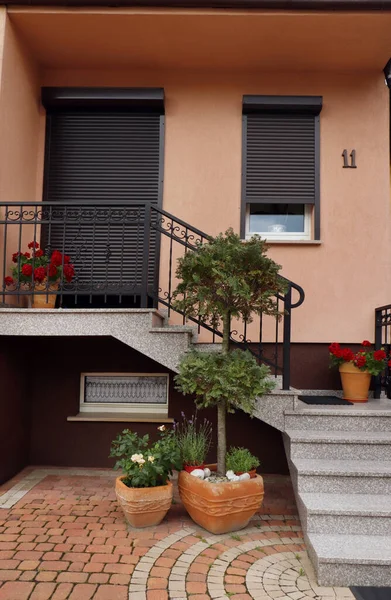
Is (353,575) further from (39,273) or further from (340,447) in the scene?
(39,273)

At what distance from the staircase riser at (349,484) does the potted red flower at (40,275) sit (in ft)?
9.69

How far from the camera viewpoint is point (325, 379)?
5301mm

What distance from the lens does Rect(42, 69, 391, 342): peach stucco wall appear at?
5.39m

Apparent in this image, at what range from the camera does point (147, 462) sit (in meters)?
3.64

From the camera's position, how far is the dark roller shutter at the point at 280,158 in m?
5.57

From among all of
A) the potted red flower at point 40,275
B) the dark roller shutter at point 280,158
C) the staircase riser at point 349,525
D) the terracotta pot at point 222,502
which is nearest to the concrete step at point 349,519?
the staircase riser at point 349,525

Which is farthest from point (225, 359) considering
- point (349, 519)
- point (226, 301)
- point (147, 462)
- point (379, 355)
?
point (379, 355)

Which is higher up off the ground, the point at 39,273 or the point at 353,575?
the point at 39,273

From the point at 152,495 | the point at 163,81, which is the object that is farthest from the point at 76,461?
the point at 163,81

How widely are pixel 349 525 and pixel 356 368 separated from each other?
6.71ft

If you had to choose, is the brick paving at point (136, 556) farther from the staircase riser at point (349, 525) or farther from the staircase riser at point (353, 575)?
the staircase riser at point (349, 525)

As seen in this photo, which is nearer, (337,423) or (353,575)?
(353,575)

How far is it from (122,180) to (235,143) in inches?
57.3

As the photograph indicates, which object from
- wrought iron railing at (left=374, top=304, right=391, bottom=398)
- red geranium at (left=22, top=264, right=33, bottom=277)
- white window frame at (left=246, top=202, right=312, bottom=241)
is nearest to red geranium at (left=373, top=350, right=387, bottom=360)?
wrought iron railing at (left=374, top=304, right=391, bottom=398)
